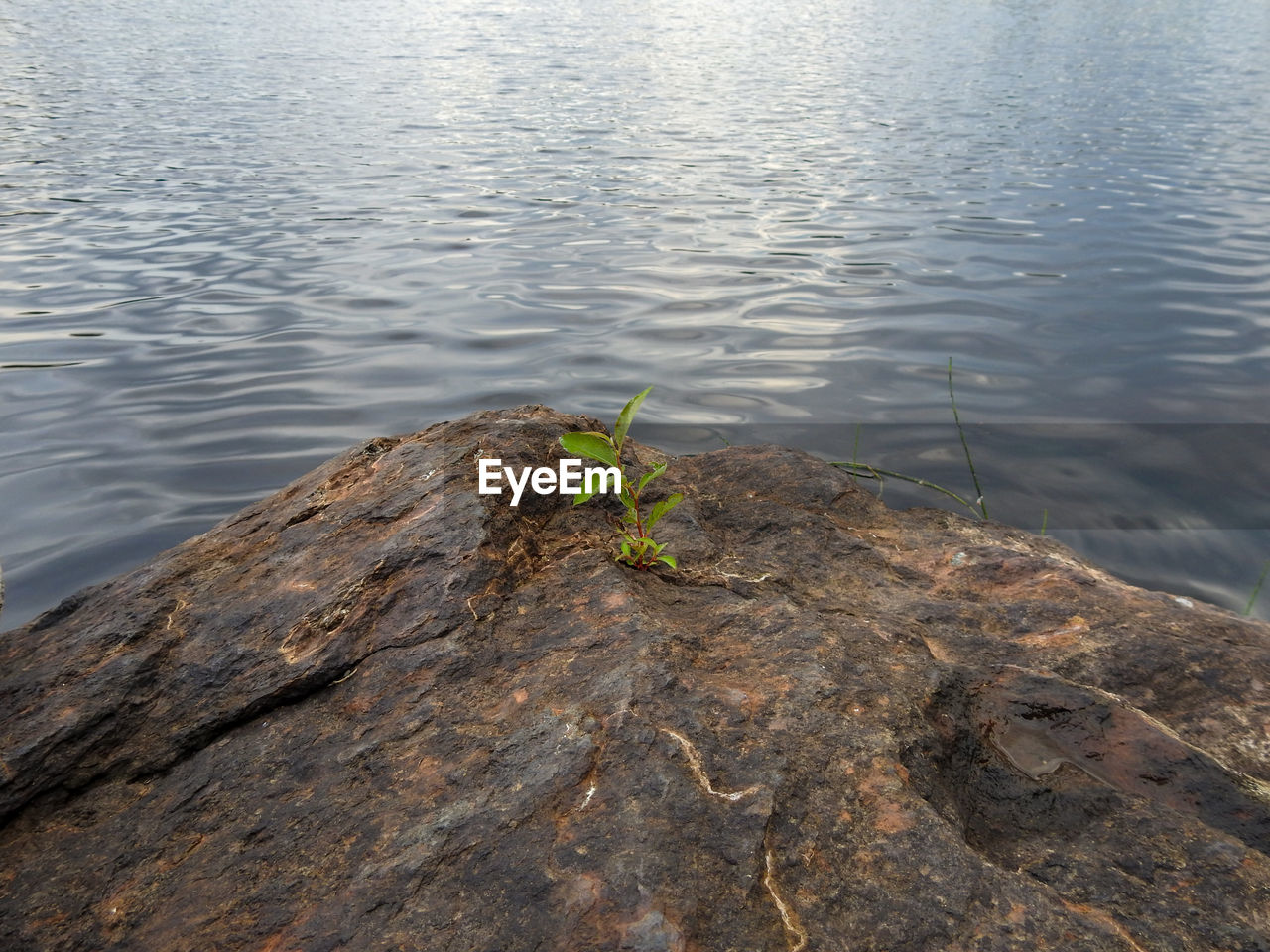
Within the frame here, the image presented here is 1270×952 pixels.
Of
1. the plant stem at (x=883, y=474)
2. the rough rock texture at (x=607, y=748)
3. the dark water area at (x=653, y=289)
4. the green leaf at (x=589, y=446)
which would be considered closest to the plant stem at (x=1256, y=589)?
the dark water area at (x=653, y=289)

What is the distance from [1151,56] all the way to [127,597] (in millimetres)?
23259

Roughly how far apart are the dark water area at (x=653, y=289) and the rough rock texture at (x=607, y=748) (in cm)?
187

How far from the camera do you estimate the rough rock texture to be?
61.8 inches

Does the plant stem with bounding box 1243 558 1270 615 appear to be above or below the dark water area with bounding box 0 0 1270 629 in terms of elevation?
below

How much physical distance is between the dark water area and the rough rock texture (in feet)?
6.12

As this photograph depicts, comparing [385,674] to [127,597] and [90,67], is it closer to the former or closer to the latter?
[127,597]

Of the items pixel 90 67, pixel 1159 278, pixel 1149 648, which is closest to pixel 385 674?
pixel 1149 648

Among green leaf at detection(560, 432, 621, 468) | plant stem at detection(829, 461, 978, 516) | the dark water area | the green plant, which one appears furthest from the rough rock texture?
the dark water area

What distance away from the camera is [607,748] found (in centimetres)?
183

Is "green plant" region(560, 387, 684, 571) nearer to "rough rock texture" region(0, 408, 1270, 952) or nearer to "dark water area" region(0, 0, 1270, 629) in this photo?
"rough rock texture" region(0, 408, 1270, 952)

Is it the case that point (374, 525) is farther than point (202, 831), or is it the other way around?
point (374, 525)

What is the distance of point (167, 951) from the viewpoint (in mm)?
1562

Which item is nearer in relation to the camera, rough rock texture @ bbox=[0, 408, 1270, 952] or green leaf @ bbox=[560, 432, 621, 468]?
rough rock texture @ bbox=[0, 408, 1270, 952]

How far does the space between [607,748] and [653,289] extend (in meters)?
5.79
